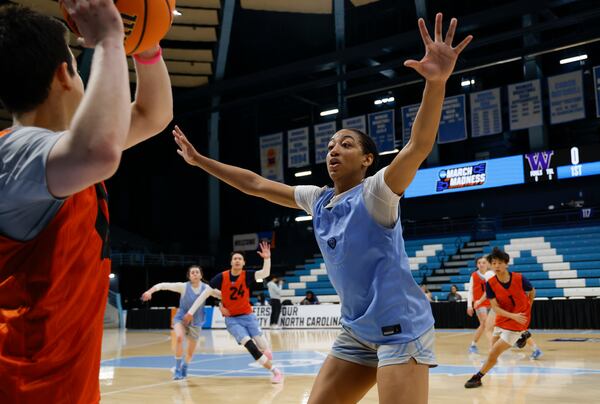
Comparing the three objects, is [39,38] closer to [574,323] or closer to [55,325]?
[55,325]

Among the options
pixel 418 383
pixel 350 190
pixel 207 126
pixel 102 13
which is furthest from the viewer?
pixel 207 126

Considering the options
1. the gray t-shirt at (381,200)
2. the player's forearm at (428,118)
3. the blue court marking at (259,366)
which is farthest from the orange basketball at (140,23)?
the blue court marking at (259,366)

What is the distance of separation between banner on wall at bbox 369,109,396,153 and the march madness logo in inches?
95.6

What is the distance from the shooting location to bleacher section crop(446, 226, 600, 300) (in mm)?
17047

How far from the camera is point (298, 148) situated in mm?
22922

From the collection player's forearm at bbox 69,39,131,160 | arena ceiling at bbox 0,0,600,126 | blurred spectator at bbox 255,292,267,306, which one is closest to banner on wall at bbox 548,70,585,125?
arena ceiling at bbox 0,0,600,126

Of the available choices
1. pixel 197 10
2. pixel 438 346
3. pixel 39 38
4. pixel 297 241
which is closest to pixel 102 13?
pixel 39 38

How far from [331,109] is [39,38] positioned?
27326 millimetres

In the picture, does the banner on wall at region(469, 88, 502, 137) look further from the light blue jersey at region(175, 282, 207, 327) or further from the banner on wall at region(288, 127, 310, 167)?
the light blue jersey at region(175, 282, 207, 327)

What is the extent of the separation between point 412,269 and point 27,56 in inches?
802

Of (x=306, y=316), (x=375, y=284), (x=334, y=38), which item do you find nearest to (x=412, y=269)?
(x=306, y=316)

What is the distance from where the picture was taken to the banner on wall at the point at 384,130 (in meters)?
20.7

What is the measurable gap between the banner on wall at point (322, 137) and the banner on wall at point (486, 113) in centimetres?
487

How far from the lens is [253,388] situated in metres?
8.11
